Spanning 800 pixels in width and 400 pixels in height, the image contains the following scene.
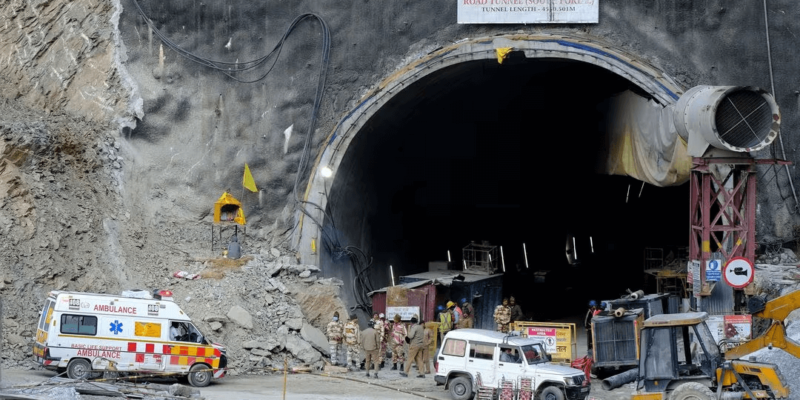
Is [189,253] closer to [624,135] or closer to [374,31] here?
[374,31]

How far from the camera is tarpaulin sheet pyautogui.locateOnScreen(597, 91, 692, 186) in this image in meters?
29.7

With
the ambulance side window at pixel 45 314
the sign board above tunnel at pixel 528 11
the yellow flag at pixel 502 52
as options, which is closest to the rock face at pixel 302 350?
the ambulance side window at pixel 45 314

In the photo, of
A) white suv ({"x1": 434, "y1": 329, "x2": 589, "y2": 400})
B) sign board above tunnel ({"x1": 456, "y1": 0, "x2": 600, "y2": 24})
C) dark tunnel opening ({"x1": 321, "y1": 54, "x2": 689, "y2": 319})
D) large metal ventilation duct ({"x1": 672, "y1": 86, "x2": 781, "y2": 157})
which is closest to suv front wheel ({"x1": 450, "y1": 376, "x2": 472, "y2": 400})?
white suv ({"x1": 434, "y1": 329, "x2": 589, "y2": 400})

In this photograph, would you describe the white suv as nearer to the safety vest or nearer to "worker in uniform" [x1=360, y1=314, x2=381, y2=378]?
"worker in uniform" [x1=360, y1=314, x2=381, y2=378]

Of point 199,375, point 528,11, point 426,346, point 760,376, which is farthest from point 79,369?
point 528,11

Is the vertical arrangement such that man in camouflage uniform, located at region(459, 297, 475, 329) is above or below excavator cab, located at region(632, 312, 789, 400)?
above

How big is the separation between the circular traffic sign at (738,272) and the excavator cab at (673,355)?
4.90m

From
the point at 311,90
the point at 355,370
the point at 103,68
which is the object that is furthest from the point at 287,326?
the point at 103,68

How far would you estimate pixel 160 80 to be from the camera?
107 feet

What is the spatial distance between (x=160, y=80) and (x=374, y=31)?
21.0ft

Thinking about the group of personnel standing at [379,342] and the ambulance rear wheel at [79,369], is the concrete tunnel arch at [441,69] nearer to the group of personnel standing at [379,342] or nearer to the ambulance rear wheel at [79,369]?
the group of personnel standing at [379,342]

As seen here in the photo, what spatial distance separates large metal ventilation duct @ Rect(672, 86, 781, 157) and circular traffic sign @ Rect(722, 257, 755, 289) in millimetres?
2564

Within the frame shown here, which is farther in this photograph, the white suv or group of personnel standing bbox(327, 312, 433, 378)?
group of personnel standing bbox(327, 312, 433, 378)

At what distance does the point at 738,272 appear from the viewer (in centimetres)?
2556
